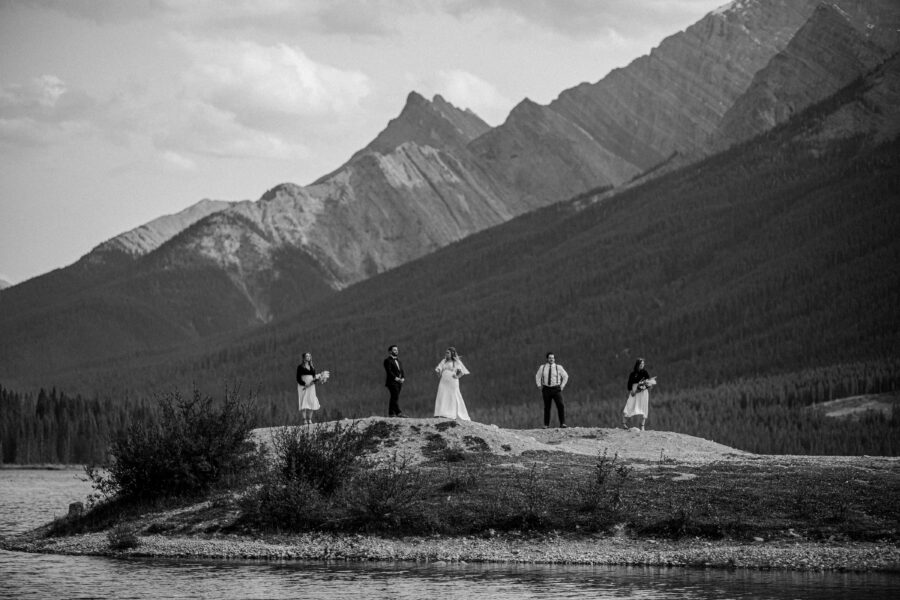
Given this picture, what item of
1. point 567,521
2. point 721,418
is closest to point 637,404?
point 567,521

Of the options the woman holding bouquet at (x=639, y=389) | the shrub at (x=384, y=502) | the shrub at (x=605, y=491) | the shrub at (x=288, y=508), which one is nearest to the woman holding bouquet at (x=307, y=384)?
the shrub at (x=384, y=502)

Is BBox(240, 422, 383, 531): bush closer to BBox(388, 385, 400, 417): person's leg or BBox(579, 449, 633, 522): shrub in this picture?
BBox(388, 385, 400, 417): person's leg

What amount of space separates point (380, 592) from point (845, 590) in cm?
1192

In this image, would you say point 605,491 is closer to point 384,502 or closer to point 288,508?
point 384,502

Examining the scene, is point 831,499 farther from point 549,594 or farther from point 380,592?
point 380,592

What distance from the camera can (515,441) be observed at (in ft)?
189

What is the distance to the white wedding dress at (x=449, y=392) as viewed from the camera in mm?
59094

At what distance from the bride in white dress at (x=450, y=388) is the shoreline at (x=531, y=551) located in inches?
515

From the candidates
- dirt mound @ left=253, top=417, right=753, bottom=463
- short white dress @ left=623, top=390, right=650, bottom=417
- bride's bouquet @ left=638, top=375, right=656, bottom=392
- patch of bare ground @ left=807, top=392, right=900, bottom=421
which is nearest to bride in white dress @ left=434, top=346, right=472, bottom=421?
dirt mound @ left=253, top=417, right=753, bottom=463

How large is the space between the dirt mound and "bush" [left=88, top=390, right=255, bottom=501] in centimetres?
324

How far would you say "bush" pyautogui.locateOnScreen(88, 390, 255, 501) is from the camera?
52.2m

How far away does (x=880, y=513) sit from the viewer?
153 ft

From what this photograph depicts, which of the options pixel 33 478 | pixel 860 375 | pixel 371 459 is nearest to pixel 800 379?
pixel 860 375

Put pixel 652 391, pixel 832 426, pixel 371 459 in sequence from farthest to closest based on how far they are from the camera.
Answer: pixel 652 391, pixel 832 426, pixel 371 459
